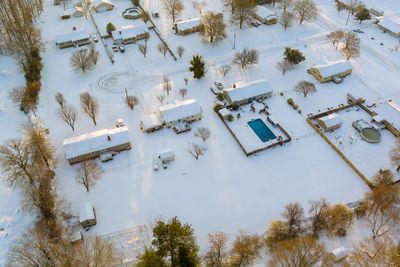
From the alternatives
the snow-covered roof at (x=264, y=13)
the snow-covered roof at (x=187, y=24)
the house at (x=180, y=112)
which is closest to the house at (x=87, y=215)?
the house at (x=180, y=112)

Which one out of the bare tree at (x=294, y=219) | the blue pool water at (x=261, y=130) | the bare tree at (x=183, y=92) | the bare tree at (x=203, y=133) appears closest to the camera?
the bare tree at (x=294, y=219)

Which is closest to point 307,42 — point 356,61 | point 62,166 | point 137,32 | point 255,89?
point 356,61

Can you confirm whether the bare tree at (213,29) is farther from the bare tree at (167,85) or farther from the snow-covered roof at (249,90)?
the snow-covered roof at (249,90)

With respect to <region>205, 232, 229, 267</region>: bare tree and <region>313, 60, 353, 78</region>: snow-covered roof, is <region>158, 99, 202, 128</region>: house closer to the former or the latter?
<region>205, 232, 229, 267</region>: bare tree

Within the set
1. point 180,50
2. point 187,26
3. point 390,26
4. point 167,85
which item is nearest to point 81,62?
point 167,85

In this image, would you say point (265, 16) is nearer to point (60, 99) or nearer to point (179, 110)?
point (179, 110)

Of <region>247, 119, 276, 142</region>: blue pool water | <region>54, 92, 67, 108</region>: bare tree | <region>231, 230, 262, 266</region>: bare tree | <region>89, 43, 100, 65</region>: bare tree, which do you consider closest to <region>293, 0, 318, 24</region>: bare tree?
<region>247, 119, 276, 142</region>: blue pool water

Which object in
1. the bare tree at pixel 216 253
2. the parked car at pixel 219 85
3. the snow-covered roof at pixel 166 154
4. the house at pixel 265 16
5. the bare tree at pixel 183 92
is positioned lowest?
the bare tree at pixel 216 253
